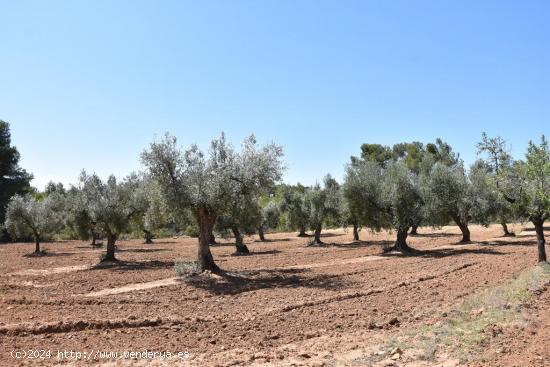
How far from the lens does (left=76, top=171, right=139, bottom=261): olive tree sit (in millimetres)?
31641

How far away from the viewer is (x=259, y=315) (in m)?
13.5

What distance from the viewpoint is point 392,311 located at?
43.4 ft

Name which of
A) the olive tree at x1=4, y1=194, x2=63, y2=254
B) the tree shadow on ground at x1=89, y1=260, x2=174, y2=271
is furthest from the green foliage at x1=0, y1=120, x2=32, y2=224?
the tree shadow on ground at x1=89, y1=260, x2=174, y2=271

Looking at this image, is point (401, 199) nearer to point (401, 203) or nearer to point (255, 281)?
point (401, 203)

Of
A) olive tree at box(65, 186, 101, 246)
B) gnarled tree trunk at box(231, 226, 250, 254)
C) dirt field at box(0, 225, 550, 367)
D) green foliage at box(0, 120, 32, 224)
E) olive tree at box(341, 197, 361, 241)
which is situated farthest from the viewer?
green foliage at box(0, 120, 32, 224)

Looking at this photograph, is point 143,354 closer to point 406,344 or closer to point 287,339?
point 287,339

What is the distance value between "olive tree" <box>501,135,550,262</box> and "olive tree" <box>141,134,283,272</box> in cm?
1096

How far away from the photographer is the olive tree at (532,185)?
59.8ft

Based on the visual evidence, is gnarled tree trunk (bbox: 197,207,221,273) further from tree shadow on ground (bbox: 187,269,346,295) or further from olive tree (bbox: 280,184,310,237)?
olive tree (bbox: 280,184,310,237)

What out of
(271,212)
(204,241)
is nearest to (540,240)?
(204,241)

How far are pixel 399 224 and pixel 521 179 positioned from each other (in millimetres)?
14657

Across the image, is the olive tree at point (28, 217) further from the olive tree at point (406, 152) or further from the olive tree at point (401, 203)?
the olive tree at point (406, 152)

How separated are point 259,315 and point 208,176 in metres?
10.5

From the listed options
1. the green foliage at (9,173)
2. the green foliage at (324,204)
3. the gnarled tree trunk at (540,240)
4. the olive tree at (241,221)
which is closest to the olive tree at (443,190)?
the green foliage at (324,204)
